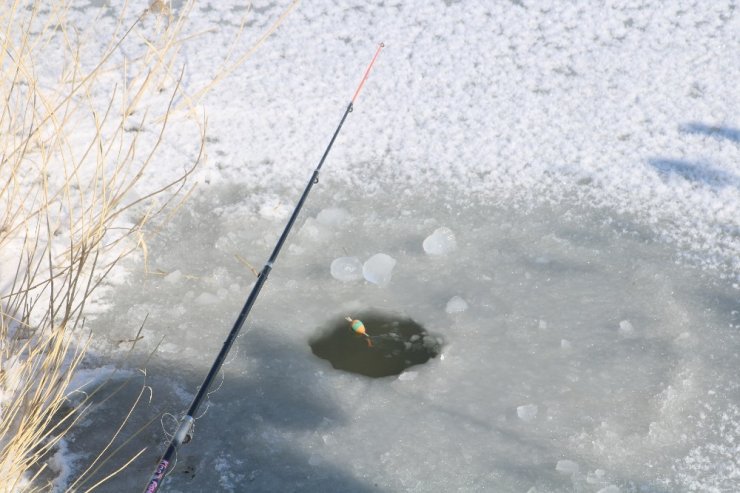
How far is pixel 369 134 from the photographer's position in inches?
135

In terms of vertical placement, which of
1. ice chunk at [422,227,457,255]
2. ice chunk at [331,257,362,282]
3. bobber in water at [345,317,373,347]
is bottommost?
bobber in water at [345,317,373,347]

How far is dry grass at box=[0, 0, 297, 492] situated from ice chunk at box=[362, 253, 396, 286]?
63 centimetres

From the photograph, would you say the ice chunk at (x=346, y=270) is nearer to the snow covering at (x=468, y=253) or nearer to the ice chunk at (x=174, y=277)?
the snow covering at (x=468, y=253)

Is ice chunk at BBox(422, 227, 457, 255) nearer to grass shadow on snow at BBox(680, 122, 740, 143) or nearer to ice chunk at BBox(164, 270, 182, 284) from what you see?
ice chunk at BBox(164, 270, 182, 284)

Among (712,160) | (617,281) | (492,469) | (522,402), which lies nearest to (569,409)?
(522,402)

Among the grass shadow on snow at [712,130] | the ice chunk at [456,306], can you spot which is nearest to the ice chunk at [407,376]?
the ice chunk at [456,306]

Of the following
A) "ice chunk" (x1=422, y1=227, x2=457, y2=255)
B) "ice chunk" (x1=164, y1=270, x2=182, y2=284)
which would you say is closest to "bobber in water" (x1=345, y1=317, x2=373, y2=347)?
"ice chunk" (x1=422, y1=227, x2=457, y2=255)

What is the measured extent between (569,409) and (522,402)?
5.0 inches

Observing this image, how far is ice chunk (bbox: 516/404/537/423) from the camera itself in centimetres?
238

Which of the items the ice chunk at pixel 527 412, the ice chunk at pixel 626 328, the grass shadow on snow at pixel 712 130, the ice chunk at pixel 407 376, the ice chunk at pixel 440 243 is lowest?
the ice chunk at pixel 527 412

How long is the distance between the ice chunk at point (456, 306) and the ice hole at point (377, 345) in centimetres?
11

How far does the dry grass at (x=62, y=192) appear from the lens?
223 centimetres

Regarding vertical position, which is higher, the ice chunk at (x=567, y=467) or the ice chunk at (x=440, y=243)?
the ice chunk at (x=440, y=243)

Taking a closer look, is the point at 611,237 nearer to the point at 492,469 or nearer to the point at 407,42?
the point at 492,469
